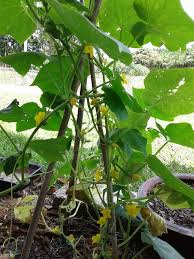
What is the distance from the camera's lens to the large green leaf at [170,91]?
0.47 metres

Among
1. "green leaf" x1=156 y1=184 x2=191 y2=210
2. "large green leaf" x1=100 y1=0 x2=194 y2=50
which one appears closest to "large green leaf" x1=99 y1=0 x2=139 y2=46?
"large green leaf" x1=100 y1=0 x2=194 y2=50

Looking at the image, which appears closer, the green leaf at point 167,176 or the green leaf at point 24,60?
the green leaf at point 167,176

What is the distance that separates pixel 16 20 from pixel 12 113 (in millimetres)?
150

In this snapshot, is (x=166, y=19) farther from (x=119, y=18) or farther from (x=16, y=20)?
(x=16, y=20)

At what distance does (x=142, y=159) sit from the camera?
20.9 inches

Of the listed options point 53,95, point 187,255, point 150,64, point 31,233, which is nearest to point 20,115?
point 53,95

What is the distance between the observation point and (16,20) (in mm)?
560

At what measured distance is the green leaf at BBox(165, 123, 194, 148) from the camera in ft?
1.61

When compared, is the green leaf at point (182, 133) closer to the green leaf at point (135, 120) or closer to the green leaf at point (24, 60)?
the green leaf at point (135, 120)

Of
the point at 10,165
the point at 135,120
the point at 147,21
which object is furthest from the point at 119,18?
the point at 10,165

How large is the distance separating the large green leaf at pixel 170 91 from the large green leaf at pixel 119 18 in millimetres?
82

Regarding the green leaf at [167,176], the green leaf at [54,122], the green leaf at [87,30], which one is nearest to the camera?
the green leaf at [87,30]

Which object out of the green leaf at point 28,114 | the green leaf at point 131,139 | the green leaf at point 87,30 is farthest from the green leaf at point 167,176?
the green leaf at point 28,114

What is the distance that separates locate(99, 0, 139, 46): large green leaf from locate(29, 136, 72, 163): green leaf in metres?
0.18
